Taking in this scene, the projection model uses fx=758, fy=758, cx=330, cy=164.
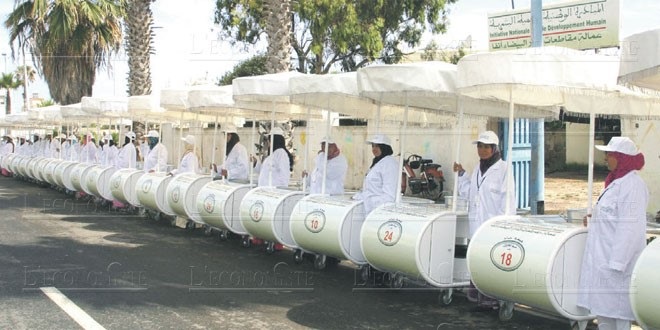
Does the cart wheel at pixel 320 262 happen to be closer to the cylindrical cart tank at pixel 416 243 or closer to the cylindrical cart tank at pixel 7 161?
the cylindrical cart tank at pixel 416 243

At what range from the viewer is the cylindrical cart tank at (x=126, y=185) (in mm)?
16156

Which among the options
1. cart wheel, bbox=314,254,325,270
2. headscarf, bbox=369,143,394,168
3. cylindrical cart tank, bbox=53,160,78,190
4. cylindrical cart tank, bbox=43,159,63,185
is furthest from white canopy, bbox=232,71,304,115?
cylindrical cart tank, bbox=43,159,63,185

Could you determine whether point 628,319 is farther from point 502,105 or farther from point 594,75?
point 502,105

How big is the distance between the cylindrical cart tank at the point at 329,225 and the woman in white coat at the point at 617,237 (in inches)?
131

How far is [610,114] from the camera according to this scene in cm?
863

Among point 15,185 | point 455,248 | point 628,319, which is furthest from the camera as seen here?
point 15,185

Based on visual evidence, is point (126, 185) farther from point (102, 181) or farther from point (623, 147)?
point (623, 147)

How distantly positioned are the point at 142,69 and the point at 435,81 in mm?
17677

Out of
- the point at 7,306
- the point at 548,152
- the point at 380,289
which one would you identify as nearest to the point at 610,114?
the point at 380,289

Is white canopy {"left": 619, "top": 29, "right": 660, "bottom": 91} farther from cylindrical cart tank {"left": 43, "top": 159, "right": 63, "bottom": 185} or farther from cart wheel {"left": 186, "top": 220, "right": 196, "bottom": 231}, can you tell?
cylindrical cart tank {"left": 43, "top": 159, "right": 63, "bottom": 185}

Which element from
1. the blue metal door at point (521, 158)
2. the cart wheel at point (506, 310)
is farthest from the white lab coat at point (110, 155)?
the cart wheel at point (506, 310)

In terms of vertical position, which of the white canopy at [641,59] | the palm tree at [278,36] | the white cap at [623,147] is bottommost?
the white cap at [623,147]

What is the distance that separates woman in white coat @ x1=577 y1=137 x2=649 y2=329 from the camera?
6.26m
